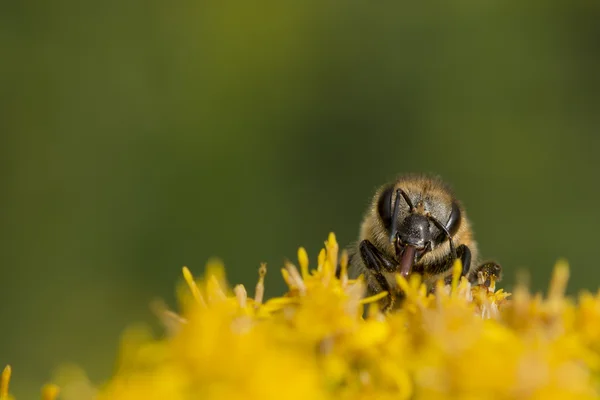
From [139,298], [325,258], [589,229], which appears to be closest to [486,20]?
[589,229]

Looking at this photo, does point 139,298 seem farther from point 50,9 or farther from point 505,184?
point 505,184

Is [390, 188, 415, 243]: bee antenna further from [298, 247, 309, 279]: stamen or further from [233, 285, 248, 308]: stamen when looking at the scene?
[233, 285, 248, 308]: stamen

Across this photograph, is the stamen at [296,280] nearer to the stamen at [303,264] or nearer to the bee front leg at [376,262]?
the stamen at [303,264]

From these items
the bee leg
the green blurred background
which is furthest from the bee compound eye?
the green blurred background

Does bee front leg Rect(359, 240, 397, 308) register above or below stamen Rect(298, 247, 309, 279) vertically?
above

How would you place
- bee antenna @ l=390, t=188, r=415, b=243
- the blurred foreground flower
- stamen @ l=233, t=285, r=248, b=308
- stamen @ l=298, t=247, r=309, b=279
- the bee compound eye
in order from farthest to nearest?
the bee compound eye < bee antenna @ l=390, t=188, r=415, b=243 < stamen @ l=298, t=247, r=309, b=279 < stamen @ l=233, t=285, r=248, b=308 < the blurred foreground flower

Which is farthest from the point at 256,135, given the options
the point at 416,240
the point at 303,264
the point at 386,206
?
the point at 303,264

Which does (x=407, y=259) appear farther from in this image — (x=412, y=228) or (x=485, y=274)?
(x=485, y=274)

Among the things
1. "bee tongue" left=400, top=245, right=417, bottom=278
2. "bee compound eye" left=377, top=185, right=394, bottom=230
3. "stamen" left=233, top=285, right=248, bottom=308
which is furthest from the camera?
"bee compound eye" left=377, top=185, right=394, bottom=230
